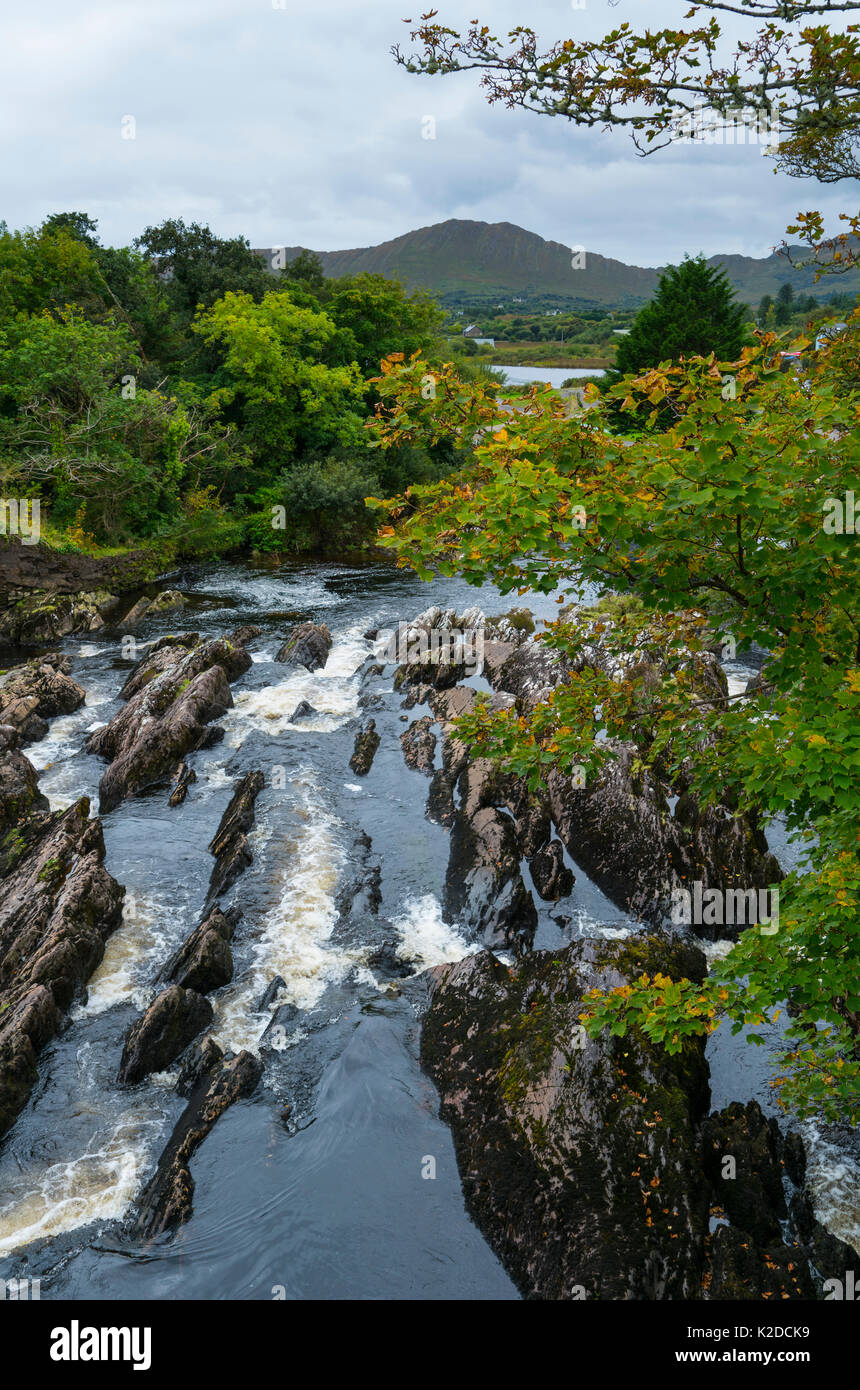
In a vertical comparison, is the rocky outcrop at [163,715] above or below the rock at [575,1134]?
above

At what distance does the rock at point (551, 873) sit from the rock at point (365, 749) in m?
5.44

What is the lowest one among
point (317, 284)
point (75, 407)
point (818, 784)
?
point (818, 784)

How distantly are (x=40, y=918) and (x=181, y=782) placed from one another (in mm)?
5311

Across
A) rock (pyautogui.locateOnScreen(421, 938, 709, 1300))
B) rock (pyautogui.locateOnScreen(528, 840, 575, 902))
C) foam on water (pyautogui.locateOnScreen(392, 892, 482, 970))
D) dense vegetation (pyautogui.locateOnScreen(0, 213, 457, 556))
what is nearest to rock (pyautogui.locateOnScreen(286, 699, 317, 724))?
foam on water (pyautogui.locateOnScreen(392, 892, 482, 970))

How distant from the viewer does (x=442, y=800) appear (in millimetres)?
16625

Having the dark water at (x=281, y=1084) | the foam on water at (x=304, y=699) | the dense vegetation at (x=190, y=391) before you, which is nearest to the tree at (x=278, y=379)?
the dense vegetation at (x=190, y=391)

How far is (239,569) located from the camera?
36.2m

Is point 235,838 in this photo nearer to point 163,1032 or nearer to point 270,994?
point 270,994

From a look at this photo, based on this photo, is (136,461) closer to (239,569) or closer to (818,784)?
(239,569)

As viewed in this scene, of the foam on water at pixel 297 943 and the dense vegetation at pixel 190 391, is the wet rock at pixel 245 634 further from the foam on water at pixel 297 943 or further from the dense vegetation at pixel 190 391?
the foam on water at pixel 297 943

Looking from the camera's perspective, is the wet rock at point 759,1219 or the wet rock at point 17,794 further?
the wet rock at point 17,794

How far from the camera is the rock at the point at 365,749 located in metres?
18.3
